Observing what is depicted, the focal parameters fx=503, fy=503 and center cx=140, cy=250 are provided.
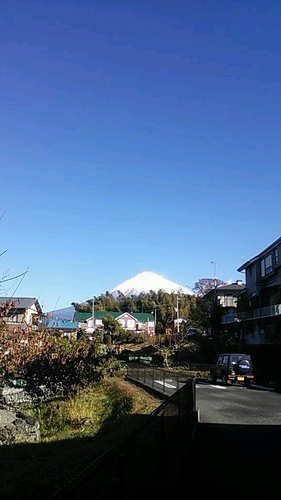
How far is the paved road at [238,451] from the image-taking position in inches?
287

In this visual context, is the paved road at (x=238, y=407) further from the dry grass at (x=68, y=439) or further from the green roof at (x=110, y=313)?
the green roof at (x=110, y=313)

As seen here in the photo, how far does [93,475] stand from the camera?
3.18 meters

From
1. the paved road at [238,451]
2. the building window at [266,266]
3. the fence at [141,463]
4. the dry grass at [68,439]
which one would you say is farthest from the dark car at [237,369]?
the fence at [141,463]

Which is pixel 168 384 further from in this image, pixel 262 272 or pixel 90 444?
pixel 262 272

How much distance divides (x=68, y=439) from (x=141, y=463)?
906 cm

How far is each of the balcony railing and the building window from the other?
11.1ft

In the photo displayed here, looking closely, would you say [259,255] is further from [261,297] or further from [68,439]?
[68,439]

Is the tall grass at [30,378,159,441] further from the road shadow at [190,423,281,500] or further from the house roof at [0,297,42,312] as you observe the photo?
the house roof at [0,297,42,312]

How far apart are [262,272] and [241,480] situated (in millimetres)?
40062

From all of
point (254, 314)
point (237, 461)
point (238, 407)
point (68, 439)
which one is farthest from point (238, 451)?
point (254, 314)

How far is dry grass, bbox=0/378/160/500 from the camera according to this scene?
7.93 meters

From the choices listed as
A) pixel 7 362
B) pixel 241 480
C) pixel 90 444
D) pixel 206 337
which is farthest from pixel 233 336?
pixel 241 480

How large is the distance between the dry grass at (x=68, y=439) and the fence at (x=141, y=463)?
6.35 feet

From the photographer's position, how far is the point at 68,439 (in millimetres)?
12945
